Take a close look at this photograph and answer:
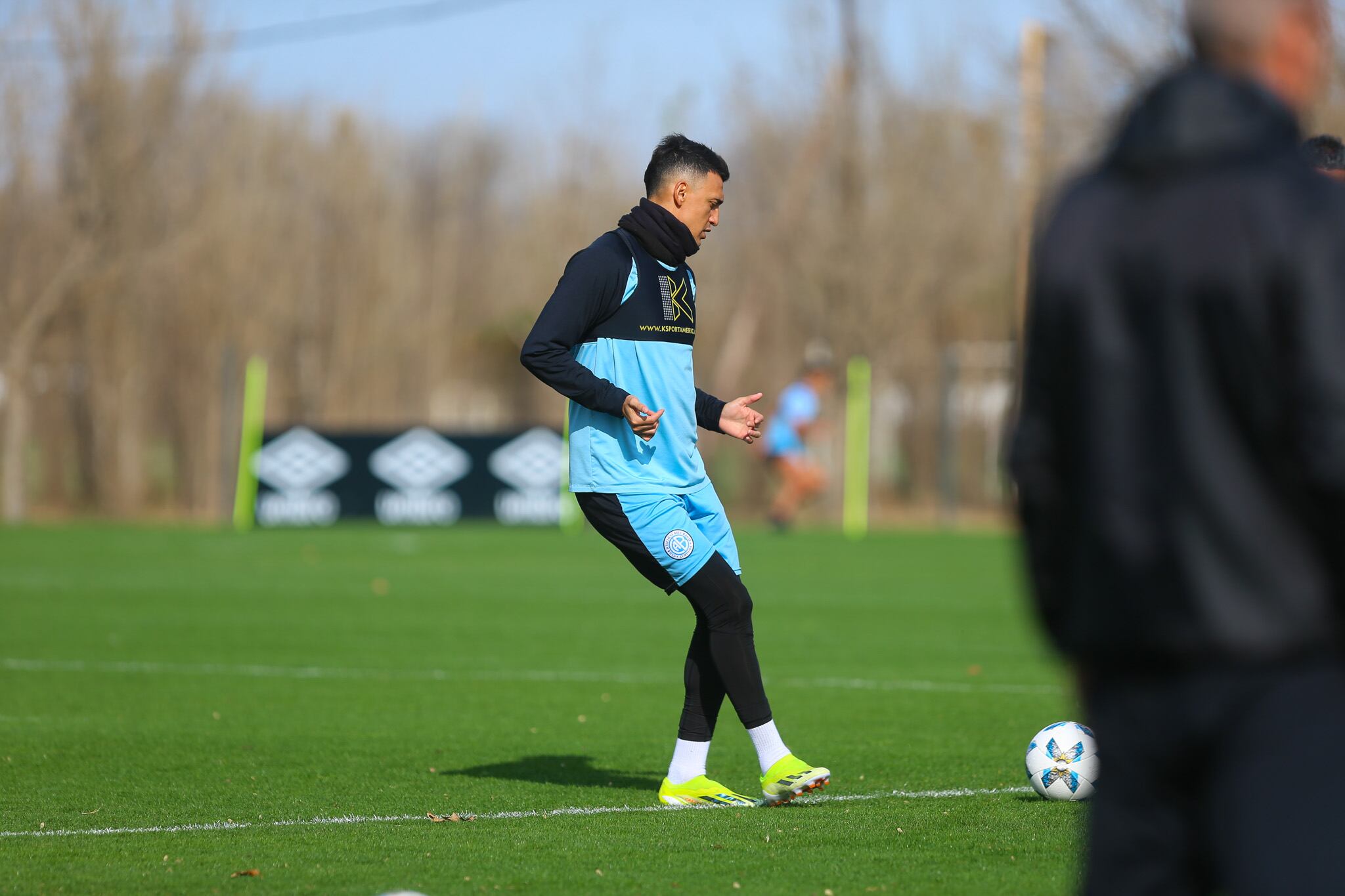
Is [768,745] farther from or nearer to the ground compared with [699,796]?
farther from the ground

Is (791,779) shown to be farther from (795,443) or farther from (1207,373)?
(795,443)

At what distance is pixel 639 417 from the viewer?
5.79m

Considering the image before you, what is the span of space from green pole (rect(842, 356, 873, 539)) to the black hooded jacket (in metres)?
24.7

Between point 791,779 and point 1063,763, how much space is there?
3.04 feet

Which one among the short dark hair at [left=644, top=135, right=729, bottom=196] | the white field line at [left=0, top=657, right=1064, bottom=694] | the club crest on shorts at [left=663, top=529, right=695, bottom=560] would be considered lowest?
the white field line at [left=0, top=657, right=1064, bottom=694]

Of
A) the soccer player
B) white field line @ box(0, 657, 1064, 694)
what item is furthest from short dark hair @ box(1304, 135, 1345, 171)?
white field line @ box(0, 657, 1064, 694)

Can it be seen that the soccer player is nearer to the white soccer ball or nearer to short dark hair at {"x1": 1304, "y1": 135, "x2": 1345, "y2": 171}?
the white soccer ball

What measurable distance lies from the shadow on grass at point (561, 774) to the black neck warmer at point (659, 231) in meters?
2.02

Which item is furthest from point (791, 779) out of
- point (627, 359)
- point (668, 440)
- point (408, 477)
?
point (408, 477)

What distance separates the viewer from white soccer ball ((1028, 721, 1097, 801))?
593 centimetres

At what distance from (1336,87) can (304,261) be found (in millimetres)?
19185

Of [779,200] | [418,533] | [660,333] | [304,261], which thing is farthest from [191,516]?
[660,333]

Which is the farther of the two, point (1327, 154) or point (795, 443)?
point (795, 443)

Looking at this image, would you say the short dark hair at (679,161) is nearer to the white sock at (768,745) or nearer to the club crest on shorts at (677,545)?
the club crest on shorts at (677,545)
